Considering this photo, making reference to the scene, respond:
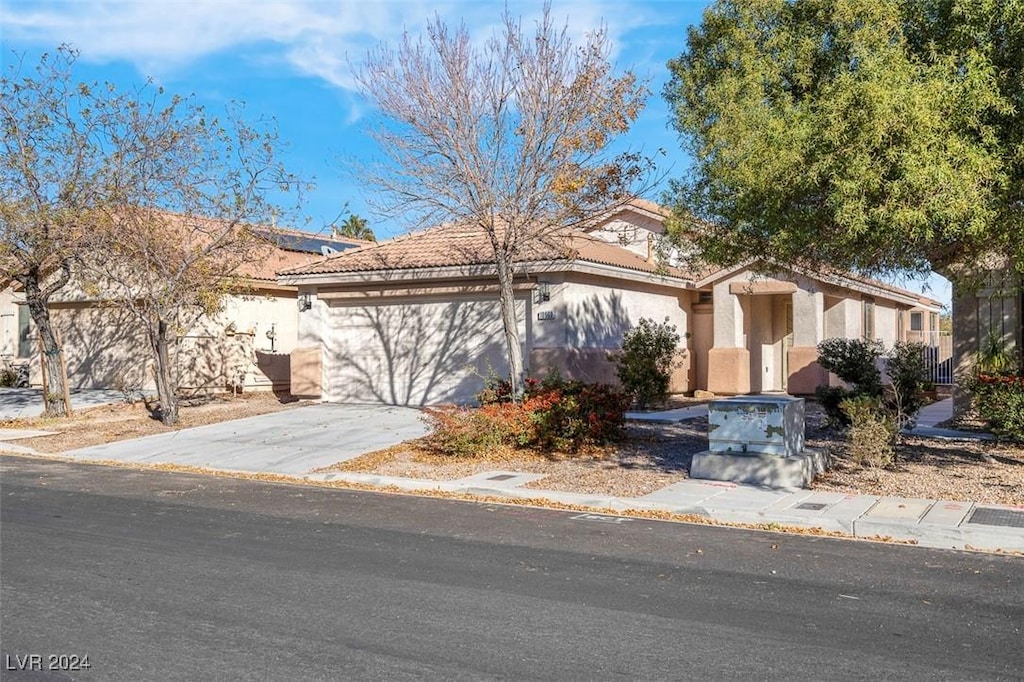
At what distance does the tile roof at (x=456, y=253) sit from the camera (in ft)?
61.7

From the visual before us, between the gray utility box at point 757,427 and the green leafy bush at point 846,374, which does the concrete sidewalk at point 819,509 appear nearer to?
the gray utility box at point 757,427

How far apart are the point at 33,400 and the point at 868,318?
21.8 meters

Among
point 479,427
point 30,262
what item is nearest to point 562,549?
point 479,427

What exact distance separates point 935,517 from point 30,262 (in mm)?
17378

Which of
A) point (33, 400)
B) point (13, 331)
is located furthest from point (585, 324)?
point (13, 331)

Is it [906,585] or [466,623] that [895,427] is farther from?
[466,623]

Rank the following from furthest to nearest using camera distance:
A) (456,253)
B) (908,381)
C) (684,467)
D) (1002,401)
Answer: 1. (456,253)
2. (908,381)
3. (1002,401)
4. (684,467)

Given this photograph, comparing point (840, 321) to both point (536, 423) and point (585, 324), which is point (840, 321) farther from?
point (536, 423)

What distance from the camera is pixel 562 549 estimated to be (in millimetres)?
Answer: 8469

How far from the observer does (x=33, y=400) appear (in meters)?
23.8

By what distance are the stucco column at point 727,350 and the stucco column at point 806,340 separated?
113cm

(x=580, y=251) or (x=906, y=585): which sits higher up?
(x=580, y=251)

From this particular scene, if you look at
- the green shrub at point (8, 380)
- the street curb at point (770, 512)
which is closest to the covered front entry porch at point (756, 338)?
the street curb at point (770, 512)

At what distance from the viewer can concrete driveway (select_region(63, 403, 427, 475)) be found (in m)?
14.9
